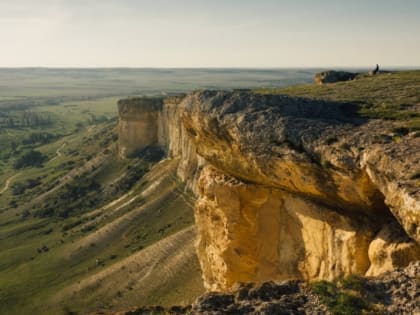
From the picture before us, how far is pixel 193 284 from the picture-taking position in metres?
30.2

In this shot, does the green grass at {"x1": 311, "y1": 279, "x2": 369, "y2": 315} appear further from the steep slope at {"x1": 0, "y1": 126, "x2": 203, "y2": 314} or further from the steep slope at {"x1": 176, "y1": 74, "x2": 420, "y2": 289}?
the steep slope at {"x1": 0, "y1": 126, "x2": 203, "y2": 314}

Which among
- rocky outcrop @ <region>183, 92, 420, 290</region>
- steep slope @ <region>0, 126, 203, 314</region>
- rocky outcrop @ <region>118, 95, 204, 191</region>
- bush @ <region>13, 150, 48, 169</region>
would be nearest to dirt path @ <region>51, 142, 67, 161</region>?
bush @ <region>13, 150, 48, 169</region>

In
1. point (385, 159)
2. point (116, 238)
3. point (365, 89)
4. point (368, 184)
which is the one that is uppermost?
point (365, 89)

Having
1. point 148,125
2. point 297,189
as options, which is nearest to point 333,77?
point 297,189

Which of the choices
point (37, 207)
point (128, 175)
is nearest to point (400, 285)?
point (128, 175)

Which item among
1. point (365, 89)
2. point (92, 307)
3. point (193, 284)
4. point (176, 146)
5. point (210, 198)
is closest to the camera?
point (210, 198)

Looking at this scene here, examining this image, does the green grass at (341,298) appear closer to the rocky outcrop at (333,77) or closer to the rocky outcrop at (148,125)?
the rocky outcrop at (333,77)

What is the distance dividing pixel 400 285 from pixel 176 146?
48798 mm

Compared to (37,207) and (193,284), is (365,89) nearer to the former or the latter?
(193,284)

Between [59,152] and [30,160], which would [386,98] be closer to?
[59,152]

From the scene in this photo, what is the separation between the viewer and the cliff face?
1080cm

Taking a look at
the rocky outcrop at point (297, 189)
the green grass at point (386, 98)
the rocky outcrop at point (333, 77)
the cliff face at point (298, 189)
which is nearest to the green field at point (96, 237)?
the cliff face at point (298, 189)

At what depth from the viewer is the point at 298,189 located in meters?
13.4

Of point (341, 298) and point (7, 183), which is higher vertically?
point (341, 298)
